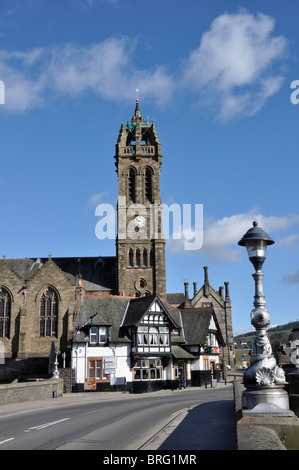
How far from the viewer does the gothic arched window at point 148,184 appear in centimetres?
6147

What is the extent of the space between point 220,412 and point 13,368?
33.9m

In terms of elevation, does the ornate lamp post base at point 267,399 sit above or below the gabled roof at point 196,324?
below

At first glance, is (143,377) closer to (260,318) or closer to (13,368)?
(13,368)

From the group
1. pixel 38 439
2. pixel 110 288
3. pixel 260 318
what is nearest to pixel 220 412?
pixel 38 439

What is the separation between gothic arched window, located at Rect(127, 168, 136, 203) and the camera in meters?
61.5

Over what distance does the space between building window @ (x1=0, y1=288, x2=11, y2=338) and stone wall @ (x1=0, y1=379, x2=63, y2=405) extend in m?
21.0

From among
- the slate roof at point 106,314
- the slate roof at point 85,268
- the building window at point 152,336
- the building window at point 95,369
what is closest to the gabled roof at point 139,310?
the slate roof at point 106,314

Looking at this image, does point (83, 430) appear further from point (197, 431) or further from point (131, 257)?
point (131, 257)

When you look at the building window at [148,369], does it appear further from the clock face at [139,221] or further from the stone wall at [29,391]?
the clock face at [139,221]

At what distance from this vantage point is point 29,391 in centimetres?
2719

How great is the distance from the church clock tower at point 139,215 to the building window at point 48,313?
8624 mm

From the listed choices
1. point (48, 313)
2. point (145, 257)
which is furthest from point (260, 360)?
point (145, 257)

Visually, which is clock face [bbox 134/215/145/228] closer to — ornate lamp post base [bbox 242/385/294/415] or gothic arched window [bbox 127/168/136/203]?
Result: gothic arched window [bbox 127/168/136/203]

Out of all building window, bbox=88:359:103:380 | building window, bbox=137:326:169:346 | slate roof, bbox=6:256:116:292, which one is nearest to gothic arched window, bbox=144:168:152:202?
slate roof, bbox=6:256:116:292
